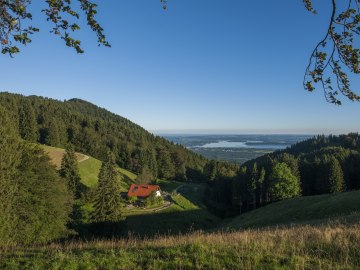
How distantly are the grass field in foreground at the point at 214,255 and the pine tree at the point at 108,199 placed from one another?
38111 millimetres

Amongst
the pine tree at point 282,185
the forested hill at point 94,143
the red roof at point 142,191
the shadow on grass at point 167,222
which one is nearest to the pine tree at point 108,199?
the shadow on grass at point 167,222

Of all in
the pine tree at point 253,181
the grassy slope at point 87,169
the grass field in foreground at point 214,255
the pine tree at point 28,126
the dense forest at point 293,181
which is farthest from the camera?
the pine tree at point 28,126

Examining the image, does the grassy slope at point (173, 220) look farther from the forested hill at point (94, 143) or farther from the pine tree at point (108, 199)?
the forested hill at point (94, 143)

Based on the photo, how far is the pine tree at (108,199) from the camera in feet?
158

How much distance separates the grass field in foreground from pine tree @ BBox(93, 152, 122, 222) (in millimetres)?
38111

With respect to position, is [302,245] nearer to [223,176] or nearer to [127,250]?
[127,250]

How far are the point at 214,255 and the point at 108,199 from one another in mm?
41931

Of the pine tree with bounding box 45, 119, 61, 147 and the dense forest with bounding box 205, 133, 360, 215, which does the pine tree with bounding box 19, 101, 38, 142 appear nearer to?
the pine tree with bounding box 45, 119, 61, 147

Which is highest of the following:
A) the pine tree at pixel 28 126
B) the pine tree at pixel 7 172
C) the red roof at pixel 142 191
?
the pine tree at pixel 28 126

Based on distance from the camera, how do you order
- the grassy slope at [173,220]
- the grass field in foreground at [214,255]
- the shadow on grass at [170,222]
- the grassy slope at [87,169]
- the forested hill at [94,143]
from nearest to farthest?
the grass field in foreground at [214,255], the grassy slope at [173,220], the shadow on grass at [170,222], the grassy slope at [87,169], the forested hill at [94,143]

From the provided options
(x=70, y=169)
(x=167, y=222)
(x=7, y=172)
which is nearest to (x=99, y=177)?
(x=167, y=222)

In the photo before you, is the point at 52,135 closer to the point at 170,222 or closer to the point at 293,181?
the point at 170,222

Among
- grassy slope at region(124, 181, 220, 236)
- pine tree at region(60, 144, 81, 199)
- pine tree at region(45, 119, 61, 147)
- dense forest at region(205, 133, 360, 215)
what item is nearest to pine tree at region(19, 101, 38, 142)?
pine tree at region(45, 119, 61, 147)

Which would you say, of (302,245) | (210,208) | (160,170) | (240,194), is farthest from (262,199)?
(302,245)
